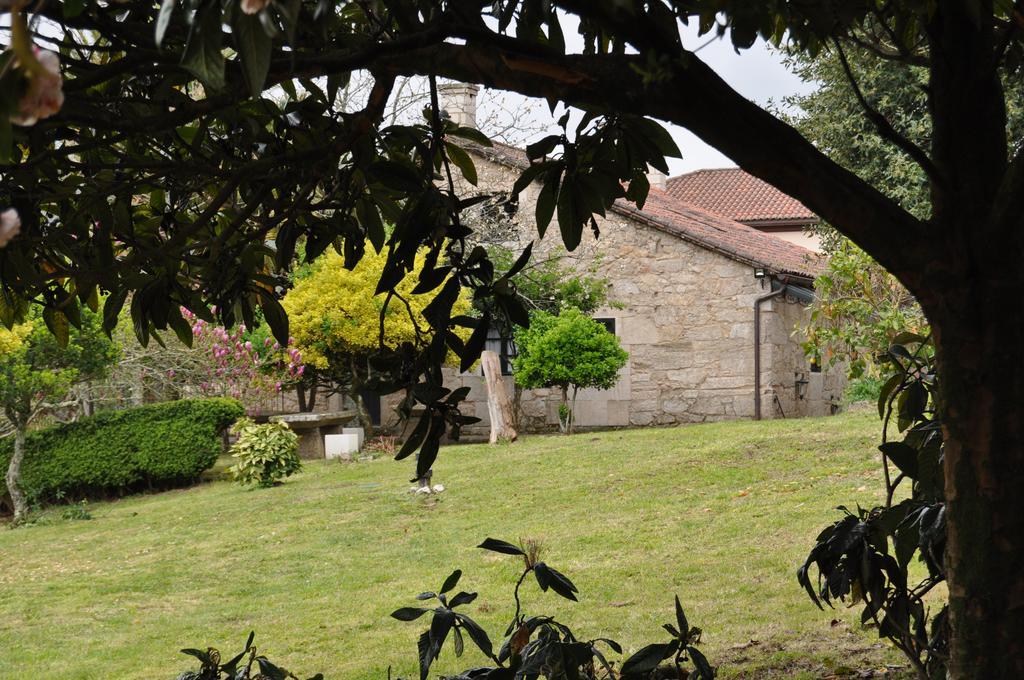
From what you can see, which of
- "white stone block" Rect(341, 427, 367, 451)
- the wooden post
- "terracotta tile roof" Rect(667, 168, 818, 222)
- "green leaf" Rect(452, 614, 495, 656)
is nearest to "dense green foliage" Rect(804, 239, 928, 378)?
the wooden post

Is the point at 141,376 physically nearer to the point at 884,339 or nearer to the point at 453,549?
the point at 453,549

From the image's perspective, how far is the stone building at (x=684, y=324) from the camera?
1523cm

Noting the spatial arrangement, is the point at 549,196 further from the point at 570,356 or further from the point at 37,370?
the point at 570,356

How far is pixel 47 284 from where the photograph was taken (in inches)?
86.4

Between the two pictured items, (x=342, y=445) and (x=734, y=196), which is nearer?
(x=342, y=445)

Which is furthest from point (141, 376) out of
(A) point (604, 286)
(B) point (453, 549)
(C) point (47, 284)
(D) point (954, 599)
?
(D) point (954, 599)

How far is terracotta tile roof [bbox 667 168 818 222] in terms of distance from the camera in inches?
998

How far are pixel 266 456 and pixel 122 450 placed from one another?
7.13 feet

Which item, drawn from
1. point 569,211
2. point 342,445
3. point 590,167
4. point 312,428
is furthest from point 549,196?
point 312,428

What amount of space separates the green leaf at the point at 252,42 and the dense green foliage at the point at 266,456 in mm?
11371

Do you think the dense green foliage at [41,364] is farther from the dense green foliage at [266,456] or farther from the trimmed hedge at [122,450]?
the dense green foliage at [266,456]

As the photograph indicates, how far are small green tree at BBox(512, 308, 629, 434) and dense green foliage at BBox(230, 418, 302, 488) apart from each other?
3550 millimetres

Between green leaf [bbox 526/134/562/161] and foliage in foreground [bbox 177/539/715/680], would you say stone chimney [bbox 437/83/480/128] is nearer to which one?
foliage in foreground [bbox 177/539/715/680]

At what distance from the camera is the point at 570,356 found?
14.3 meters
